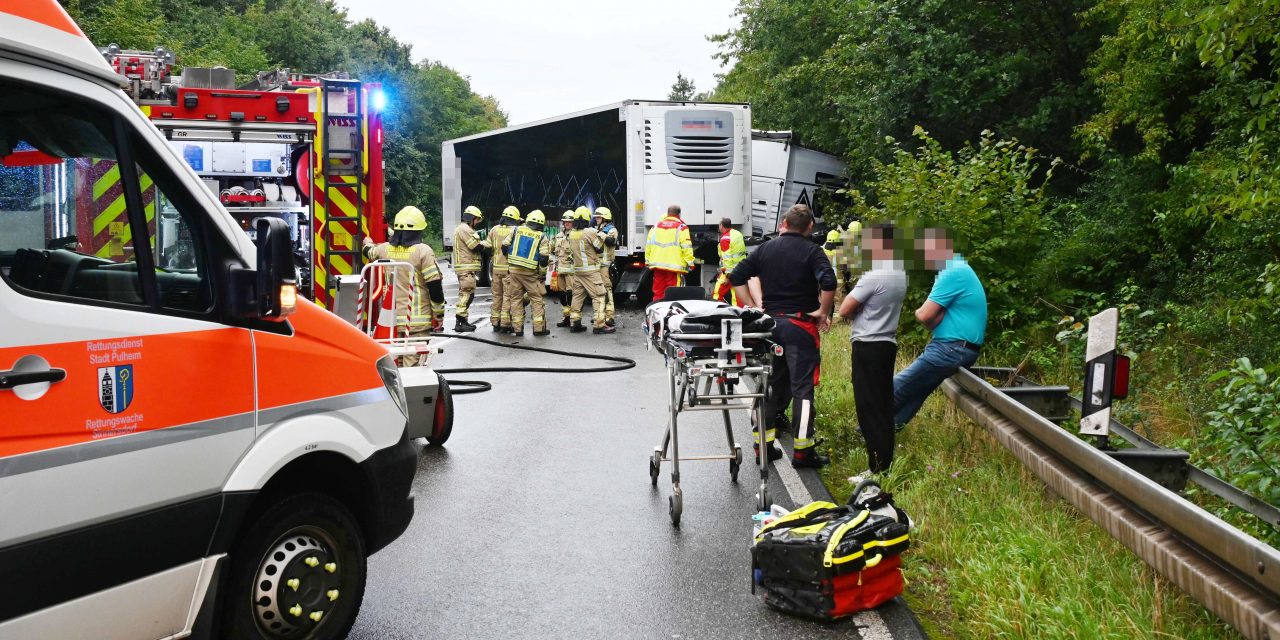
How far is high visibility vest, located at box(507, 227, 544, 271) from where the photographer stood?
53.4 feet

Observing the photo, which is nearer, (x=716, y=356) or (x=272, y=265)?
(x=272, y=265)

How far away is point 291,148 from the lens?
12.5 metres

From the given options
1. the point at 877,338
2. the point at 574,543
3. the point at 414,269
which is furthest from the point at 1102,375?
the point at 414,269

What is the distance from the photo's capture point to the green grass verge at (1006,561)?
4480 mm

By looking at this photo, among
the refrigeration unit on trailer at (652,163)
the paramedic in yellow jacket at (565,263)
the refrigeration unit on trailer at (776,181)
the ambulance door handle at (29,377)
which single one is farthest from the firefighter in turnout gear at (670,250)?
the ambulance door handle at (29,377)

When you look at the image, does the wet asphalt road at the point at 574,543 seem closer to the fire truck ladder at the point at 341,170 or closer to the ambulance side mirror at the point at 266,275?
the ambulance side mirror at the point at 266,275

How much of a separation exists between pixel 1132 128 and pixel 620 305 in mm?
10179

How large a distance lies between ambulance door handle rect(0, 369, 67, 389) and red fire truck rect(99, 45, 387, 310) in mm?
8621

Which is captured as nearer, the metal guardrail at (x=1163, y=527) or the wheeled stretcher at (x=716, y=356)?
the metal guardrail at (x=1163, y=527)

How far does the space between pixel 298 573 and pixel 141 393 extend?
104 centimetres

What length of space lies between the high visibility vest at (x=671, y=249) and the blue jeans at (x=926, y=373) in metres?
9.18

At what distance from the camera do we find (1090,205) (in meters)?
14.8

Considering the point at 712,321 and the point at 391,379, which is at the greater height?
the point at 712,321

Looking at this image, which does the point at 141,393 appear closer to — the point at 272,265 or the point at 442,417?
the point at 272,265
